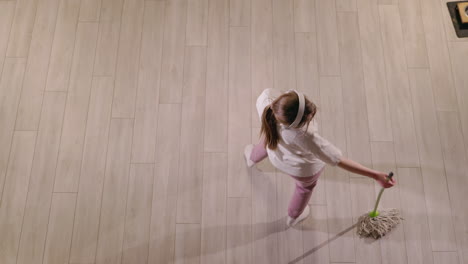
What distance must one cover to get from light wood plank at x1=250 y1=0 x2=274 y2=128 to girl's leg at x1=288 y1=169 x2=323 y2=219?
60 cm

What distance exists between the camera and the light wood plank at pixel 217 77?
224cm

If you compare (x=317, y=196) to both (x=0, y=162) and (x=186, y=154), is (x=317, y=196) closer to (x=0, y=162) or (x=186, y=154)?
(x=186, y=154)

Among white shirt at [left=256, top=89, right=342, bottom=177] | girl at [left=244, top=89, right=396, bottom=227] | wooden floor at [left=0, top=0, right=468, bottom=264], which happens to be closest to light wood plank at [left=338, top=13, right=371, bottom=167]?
wooden floor at [left=0, top=0, right=468, bottom=264]

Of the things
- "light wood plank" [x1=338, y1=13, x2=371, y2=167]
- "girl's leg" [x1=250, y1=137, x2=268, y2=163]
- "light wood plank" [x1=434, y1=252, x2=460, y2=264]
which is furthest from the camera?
"light wood plank" [x1=338, y1=13, x2=371, y2=167]

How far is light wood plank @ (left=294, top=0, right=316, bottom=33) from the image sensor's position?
247 centimetres

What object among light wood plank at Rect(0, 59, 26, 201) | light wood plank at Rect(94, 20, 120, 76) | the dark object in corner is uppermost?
the dark object in corner

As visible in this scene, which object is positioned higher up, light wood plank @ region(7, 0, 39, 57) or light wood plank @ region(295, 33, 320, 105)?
light wood plank @ region(7, 0, 39, 57)

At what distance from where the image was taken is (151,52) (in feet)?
7.94

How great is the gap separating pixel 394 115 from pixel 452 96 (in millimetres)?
423

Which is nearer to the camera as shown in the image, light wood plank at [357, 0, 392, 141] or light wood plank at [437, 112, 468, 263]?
Answer: light wood plank at [437, 112, 468, 263]

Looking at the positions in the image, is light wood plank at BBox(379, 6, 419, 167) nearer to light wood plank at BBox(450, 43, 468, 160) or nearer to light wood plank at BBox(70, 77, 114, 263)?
light wood plank at BBox(450, 43, 468, 160)

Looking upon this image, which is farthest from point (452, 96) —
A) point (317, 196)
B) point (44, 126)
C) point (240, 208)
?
point (44, 126)

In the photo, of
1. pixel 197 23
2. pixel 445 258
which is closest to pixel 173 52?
pixel 197 23

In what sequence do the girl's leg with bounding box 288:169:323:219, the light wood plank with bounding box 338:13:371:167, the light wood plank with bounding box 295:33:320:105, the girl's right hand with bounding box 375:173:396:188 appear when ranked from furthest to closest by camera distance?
the light wood plank with bounding box 295:33:320:105, the light wood plank with bounding box 338:13:371:167, the girl's leg with bounding box 288:169:323:219, the girl's right hand with bounding box 375:173:396:188
